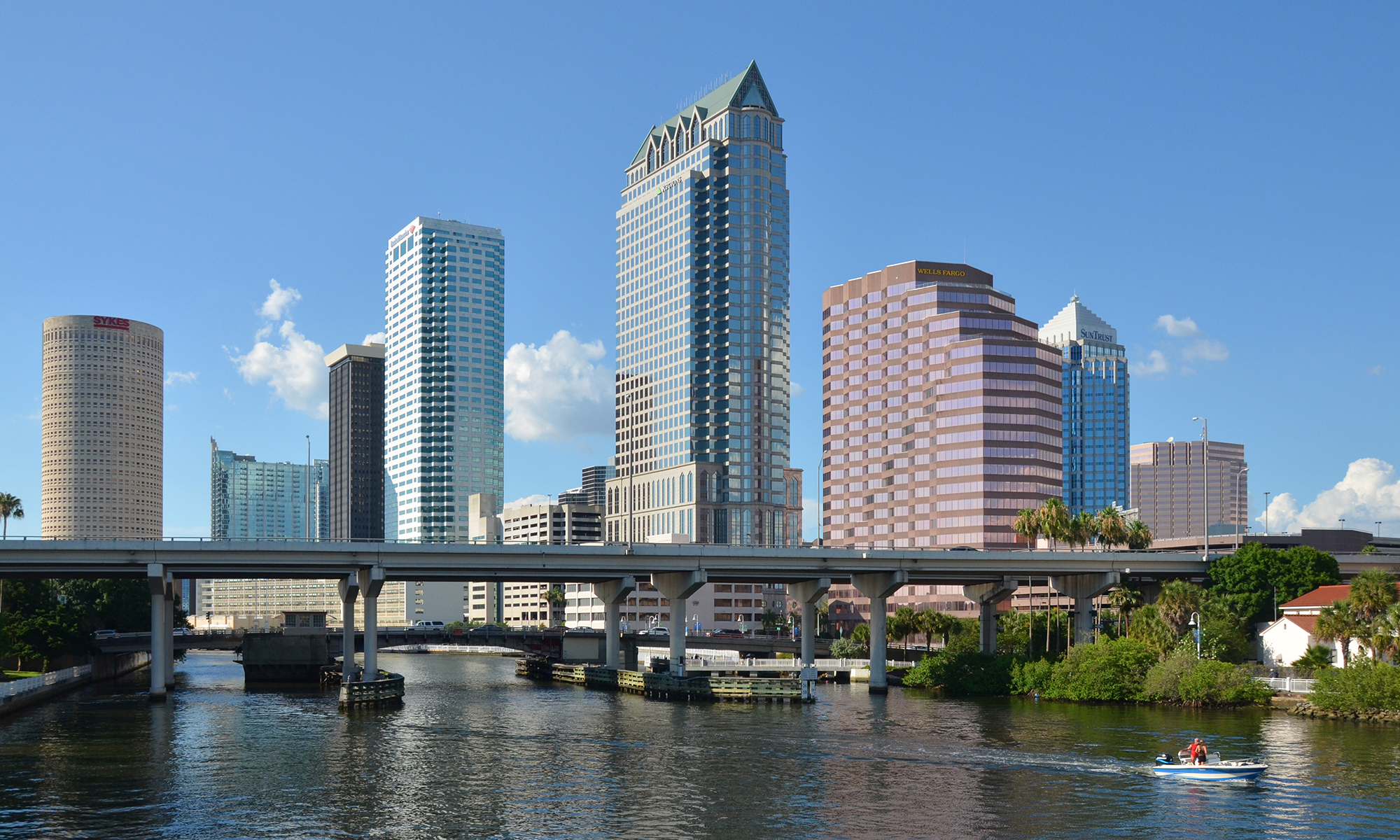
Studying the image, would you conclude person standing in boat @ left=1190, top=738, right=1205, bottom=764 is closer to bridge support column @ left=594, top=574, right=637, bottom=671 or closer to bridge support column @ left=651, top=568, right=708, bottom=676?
bridge support column @ left=651, top=568, right=708, bottom=676

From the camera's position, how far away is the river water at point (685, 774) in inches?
2276

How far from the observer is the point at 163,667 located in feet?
416

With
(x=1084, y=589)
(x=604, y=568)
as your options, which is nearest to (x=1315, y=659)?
(x=1084, y=589)

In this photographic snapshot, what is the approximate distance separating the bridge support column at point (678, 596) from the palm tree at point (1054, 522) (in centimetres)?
5163

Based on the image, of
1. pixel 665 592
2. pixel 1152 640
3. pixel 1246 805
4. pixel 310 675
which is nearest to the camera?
pixel 1246 805

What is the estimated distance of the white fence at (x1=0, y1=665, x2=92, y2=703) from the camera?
107 meters

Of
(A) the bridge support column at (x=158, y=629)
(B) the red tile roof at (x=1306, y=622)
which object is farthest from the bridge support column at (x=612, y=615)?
(B) the red tile roof at (x=1306, y=622)

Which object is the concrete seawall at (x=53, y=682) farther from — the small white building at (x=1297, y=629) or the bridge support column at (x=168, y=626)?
the small white building at (x=1297, y=629)

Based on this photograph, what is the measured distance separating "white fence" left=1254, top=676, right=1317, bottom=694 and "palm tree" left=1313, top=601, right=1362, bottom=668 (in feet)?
12.5

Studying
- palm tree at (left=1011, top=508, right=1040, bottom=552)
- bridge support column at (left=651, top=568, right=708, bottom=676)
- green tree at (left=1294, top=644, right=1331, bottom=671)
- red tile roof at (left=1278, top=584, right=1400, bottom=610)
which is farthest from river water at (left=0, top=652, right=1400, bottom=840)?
palm tree at (left=1011, top=508, right=1040, bottom=552)

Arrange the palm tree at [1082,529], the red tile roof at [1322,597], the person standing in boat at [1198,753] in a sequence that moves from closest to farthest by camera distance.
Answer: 1. the person standing in boat at [1198,753]
2. the red tile roof at [1322,597]
3. the palm tree at [1082,529]

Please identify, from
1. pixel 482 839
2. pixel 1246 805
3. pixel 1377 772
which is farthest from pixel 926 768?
pixel 482 839

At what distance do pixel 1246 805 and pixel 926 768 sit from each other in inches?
685

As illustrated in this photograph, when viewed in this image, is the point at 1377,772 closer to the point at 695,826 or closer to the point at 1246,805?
the point at 1246,805
